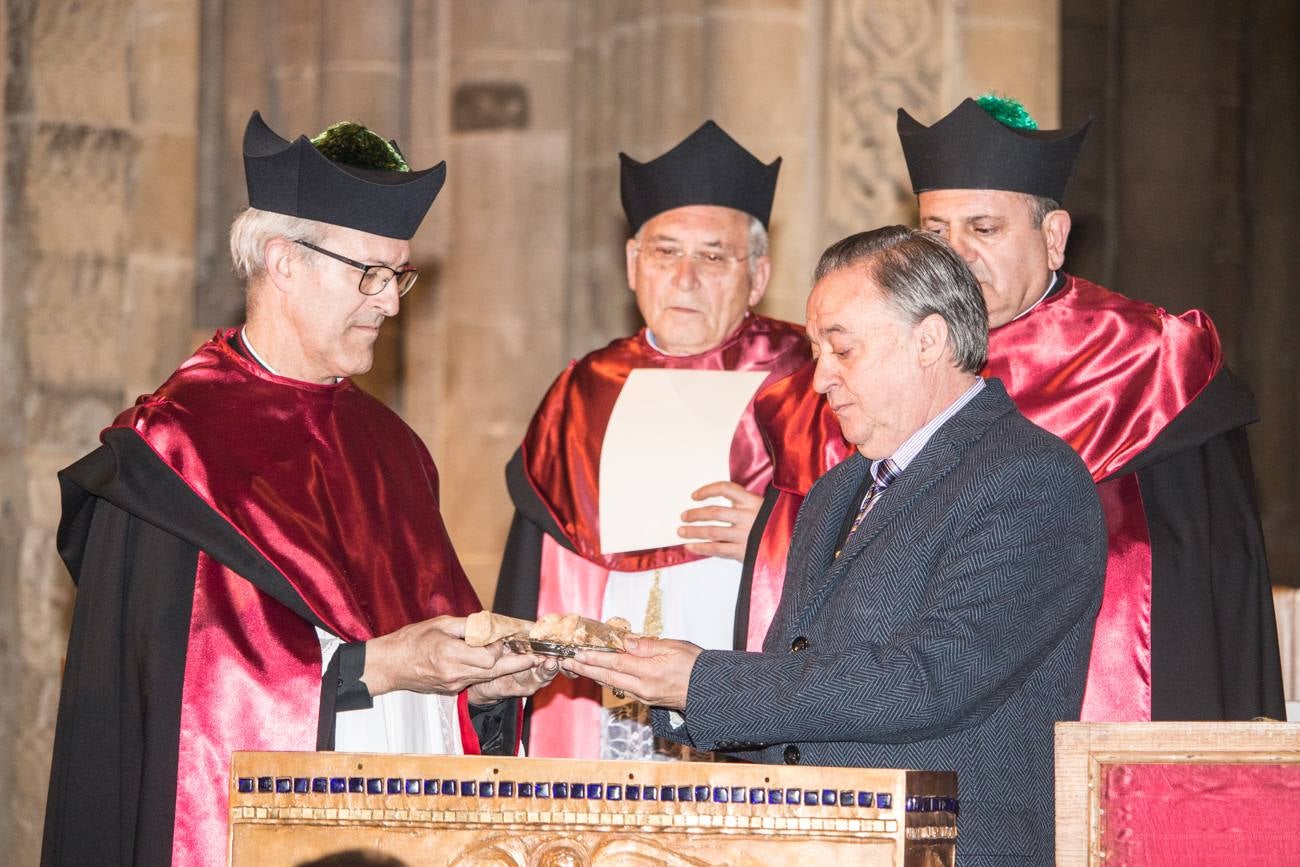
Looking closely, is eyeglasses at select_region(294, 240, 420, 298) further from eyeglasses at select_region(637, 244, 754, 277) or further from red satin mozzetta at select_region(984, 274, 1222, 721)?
red satin mozzetta at select_region(984, 274, 1222, 721)

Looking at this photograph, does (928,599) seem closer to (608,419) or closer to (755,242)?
(608,419)

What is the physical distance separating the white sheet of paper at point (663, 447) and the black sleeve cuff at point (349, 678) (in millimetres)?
1278

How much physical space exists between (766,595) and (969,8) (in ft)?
7.95

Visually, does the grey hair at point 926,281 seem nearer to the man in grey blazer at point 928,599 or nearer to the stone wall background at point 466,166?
the man in grey blazer at point 928,599

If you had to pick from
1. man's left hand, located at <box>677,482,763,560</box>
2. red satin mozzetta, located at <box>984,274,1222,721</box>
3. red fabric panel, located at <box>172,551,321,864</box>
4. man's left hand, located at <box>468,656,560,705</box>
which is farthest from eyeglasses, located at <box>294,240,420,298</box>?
red satin mozzetta, located at <box>984,274,1222,721</box>

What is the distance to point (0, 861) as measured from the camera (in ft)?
18.4

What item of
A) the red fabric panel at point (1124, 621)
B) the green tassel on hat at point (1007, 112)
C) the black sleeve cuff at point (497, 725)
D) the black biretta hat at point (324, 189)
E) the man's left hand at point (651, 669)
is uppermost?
the green tassel on hat at point (1007, 112)

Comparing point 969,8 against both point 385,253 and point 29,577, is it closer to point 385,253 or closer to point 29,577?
point 385,253

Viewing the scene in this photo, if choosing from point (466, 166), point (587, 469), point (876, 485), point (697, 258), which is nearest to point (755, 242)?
point (697, 258)

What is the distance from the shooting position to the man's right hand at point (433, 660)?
11.2 feet

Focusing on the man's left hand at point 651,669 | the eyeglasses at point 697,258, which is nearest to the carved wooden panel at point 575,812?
the man's left hand at point 651,669

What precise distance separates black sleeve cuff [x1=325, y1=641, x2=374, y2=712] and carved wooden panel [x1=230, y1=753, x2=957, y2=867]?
78cm

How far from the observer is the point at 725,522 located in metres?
4.57

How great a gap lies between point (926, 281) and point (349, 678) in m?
1.38
